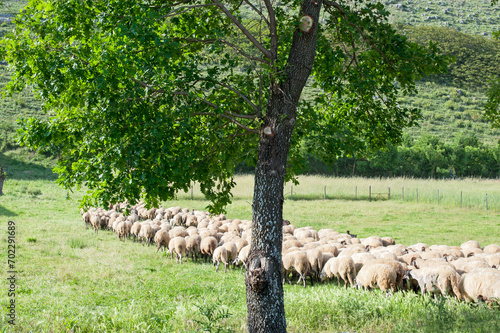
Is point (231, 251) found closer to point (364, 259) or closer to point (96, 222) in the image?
point (364, 259)

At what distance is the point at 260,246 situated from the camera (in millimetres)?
5625

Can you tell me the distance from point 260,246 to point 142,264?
808 cm

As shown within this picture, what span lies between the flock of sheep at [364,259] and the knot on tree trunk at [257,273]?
1.90 meters

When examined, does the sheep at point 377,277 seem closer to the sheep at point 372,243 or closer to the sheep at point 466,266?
the sheep at point 466,266

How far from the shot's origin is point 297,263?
10.9 metres

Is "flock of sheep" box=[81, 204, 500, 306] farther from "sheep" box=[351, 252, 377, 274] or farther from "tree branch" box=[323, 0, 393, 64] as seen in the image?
"tree branch" box=[323, 0, 393, 64]

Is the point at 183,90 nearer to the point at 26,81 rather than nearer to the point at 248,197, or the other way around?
the point at 26,81

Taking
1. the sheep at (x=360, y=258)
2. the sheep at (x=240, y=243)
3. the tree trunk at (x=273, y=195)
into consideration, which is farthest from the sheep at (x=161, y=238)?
the tree trunk at (x=273, y=195)

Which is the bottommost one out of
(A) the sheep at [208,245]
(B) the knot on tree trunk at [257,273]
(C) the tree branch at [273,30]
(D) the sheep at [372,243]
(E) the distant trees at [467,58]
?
(A) the sheep at [208,245]

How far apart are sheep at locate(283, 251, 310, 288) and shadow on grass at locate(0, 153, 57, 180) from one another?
33583mm

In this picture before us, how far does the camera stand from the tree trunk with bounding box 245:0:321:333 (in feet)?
18.0

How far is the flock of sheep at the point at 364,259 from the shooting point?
841 centimetres

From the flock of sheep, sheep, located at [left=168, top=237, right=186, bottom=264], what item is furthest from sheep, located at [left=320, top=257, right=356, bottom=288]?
sheep, located at [left=168, top=237, right=186, bottom=264]

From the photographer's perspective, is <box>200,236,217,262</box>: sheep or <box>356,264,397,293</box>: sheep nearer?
<box>356,264,397,293</box>: sheep
